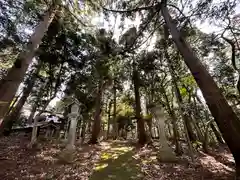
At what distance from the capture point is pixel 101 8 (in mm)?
6883

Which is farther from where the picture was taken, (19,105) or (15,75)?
(19,105)

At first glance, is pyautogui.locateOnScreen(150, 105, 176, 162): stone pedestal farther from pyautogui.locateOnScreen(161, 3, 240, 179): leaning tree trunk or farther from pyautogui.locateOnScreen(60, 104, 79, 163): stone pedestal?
pyautogui.locateOnScreen(60, 104, 79, 163): stone pedestal

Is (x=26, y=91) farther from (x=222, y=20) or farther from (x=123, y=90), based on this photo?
(x=222, y=20)

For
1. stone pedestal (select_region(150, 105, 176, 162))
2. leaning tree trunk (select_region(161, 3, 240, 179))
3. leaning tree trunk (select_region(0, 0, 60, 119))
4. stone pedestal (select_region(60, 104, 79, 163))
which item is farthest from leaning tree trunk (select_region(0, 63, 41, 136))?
leaning tree trunk (select_region(161, 3, 240, 179))

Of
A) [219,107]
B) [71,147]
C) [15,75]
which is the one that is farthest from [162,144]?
[15,75]

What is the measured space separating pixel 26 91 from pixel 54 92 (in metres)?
1.70

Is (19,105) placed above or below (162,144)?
above

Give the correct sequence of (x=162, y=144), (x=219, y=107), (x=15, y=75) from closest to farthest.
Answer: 1. (x=219, y=107)
2. (x=15, y=75)
3. (x=162, y=144)

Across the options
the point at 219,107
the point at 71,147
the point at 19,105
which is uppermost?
the point at 19,105

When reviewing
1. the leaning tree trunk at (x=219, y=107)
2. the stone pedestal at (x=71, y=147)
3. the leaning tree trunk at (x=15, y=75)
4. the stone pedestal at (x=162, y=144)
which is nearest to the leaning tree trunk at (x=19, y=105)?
the stone pedestal at (x=71, y=147)

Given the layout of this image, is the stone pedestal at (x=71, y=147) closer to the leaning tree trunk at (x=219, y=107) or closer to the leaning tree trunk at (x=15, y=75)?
the leaning tree trunk at (x=15, y=75)

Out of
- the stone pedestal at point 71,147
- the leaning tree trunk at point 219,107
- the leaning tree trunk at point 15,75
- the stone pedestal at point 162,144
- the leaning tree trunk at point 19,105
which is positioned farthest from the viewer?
the leaning tree trunk at point 19,105

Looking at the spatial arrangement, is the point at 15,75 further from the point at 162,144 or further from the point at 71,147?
the point at 162,144

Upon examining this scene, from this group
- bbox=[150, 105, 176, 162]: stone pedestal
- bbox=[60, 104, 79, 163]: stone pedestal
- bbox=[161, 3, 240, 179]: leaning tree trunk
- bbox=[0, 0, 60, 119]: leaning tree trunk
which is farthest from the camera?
bbox=[150, 105, 176, 162]: stone pedestal
